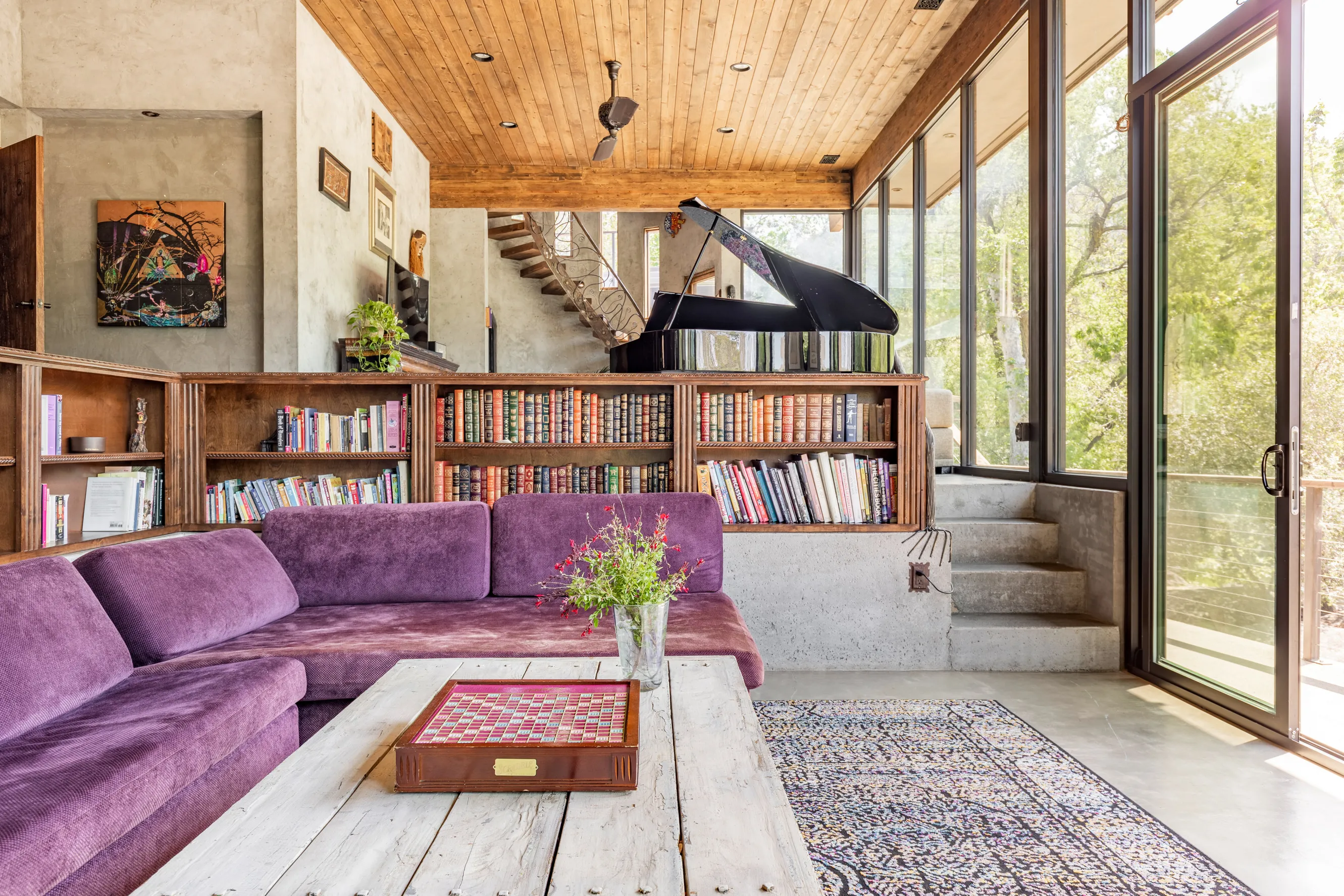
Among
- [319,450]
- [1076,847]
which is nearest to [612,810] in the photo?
[1076,847]

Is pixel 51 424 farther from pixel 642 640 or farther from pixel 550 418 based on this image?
pixel 642 640

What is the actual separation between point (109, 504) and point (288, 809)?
295cm

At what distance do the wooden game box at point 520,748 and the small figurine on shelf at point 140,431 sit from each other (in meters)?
3.04

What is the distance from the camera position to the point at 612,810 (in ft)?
4.14

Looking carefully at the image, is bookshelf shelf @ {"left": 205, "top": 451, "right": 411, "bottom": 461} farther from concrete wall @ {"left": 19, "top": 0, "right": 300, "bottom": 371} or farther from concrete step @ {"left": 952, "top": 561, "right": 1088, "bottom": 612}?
concrete step @ {"left": 952, "top": 561, "right": 1088, "bottom": 612}

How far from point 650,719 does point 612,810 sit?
0.43m

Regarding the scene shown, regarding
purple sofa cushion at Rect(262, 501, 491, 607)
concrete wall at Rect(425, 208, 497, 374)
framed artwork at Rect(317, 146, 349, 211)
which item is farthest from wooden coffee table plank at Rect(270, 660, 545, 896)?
concrete wall at Rect(425, 208, 497, 374)

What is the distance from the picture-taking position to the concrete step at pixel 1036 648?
381 centimetres

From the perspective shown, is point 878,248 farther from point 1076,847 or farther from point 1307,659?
point 1076,847

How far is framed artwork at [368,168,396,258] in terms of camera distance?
6152 millimetres

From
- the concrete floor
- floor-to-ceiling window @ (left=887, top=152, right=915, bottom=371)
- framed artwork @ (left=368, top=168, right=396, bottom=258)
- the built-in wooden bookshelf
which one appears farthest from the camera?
floor-to-ceiling window @ (left=887, top=152, right=915, bottom=371)

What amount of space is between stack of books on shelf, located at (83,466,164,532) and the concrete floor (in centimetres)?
281

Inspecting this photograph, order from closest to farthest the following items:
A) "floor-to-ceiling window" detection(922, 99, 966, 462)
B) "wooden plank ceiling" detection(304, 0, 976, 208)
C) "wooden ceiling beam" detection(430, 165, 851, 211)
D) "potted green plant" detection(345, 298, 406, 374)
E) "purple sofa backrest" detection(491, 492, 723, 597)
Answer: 1. "purple sofa backrest" detection(491, 492, 723, 597)
2. "potted green plant" detection(345, 298, 406, 374)
3. "wooden plank ceiling" detection(304, 0, 976, 208)
4. "floor-to-ceiling window" detection(922, 99, 966, 462)
5. "wooden ceiling beam" detection(430, 165, 851, 211)

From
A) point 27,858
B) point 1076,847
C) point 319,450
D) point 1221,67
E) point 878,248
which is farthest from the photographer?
point 878,248
